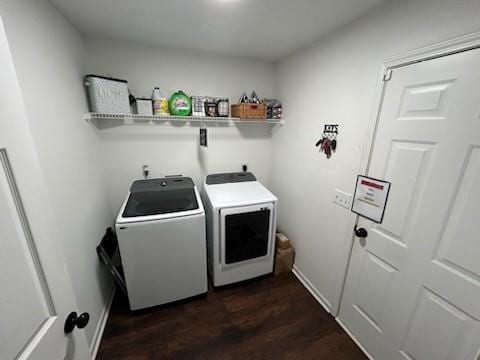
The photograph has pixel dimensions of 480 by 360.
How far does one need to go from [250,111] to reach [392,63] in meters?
1.25

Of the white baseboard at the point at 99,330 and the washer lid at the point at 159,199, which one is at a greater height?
the washer lid at the point at 159,199

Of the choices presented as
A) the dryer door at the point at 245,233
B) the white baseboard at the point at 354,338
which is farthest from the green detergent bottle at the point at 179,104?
the white baseboard at the point at 354,338

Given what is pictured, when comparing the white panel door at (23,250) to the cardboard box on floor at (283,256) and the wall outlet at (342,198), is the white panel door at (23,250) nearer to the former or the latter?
the wall outlet at (342,198)

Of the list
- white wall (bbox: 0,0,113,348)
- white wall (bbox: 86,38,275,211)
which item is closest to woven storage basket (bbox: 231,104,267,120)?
white wall (bbox: 86,38,275,211)

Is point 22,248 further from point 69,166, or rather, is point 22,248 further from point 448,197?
point 448,197

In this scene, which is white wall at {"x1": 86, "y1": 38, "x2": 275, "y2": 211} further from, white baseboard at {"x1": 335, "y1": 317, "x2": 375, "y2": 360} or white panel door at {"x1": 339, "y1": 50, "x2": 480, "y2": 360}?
white baseboard at {"x1": 335, "y1": 317, "x2": 375, "y2": 360}

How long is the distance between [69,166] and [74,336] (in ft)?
3.33

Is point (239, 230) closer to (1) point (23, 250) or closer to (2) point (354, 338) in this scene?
(2) point (354, 338)

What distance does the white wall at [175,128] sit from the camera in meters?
1.93

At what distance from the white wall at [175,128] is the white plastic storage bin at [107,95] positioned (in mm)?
225

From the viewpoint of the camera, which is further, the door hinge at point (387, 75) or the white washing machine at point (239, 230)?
the white washing machine at point (239, 230)

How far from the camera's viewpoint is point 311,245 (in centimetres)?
206

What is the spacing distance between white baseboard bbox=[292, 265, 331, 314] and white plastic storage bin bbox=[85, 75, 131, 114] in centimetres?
241

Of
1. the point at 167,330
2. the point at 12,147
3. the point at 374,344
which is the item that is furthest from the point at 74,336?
the point at 374,344
